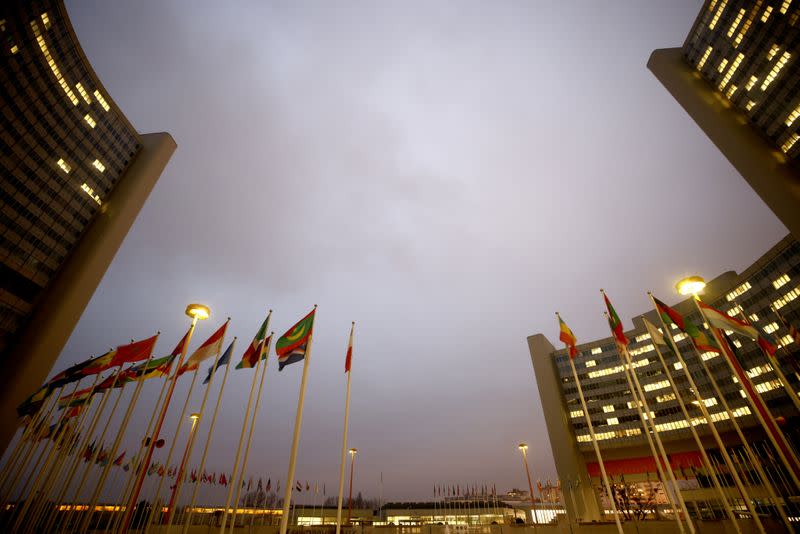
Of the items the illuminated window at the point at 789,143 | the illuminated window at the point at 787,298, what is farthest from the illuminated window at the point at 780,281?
the illuminated window at the point at 789,143

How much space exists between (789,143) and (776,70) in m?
12.5

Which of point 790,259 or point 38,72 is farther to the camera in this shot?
point 790,259

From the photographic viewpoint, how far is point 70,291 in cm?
5794

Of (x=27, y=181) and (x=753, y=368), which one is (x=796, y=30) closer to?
(x=753, y=368)

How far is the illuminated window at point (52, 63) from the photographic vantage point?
2268 inches

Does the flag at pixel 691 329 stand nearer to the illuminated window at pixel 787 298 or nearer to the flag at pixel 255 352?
the flag at pixel 255 352

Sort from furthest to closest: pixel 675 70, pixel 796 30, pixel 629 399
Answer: pixel 629 399
pixel 675 70
pixel 796 30

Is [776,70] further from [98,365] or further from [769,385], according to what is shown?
[98,365]

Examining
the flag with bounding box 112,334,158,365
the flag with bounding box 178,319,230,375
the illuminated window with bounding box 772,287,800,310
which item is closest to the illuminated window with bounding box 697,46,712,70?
the illuminated window with bounding box 772,287,800,310

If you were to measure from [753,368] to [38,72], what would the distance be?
5505 inches

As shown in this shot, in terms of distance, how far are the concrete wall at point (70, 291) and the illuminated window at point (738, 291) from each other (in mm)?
122446

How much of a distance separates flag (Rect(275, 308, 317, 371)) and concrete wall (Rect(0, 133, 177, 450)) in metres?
60.1

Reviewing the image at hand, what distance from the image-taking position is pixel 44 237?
59031 millimetres

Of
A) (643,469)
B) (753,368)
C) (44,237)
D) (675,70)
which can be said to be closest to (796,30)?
(675,70)
